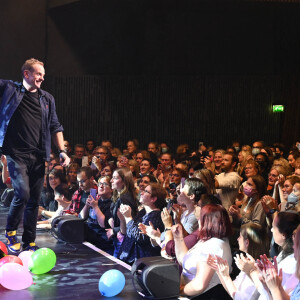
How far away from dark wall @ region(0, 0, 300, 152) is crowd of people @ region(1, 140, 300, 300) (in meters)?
3.94

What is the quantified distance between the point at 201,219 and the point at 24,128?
4.32ft

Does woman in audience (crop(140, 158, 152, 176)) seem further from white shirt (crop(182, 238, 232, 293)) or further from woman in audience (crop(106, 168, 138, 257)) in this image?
white shirt (crop(182, 238, 232, 293))

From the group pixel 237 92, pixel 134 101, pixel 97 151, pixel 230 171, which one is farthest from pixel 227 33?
pixel 230 171

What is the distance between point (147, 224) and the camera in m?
4.21

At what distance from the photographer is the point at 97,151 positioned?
8.30 meters

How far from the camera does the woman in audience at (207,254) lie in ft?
9.84

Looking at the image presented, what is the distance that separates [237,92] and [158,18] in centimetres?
233

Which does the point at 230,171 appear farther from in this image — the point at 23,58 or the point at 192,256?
the point at 23,58

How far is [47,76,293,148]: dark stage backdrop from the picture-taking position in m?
Result: 12.0

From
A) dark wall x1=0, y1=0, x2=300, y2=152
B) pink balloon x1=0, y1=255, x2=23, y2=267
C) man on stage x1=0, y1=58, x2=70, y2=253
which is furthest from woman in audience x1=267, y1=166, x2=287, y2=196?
dark wall x1=0, y1=0, x2=300, y2=152

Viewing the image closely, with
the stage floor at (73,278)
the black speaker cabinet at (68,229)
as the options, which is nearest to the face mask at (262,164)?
the black speaker cabinet at (68,229)

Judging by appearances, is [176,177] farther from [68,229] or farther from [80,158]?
[80,158]

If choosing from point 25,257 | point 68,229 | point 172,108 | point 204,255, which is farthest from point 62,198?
point 172,108

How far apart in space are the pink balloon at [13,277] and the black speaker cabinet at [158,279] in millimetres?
586
